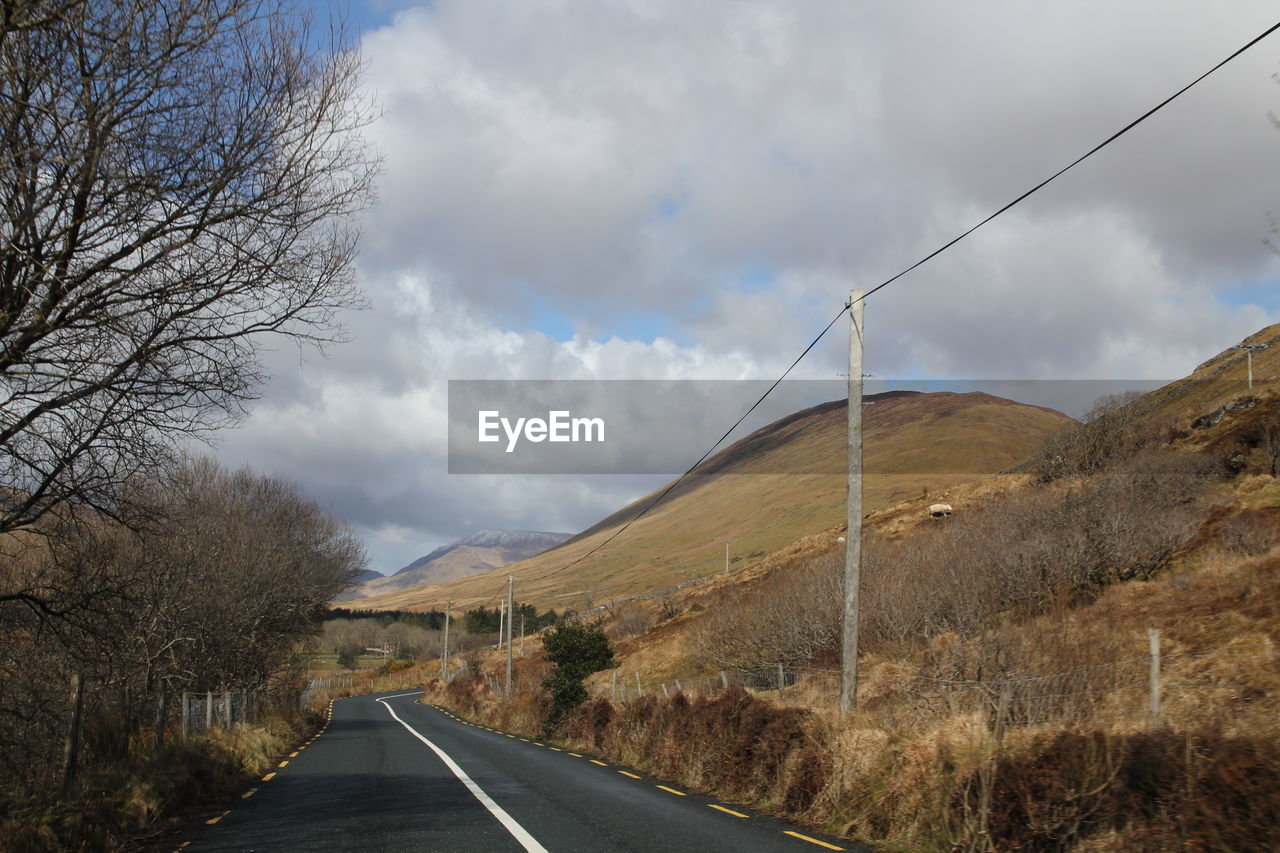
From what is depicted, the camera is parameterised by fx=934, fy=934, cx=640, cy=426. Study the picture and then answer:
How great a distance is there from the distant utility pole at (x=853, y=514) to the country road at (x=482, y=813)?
9.22 feet

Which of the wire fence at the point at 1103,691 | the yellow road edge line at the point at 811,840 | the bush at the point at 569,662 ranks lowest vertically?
the bush at the point at 569,662

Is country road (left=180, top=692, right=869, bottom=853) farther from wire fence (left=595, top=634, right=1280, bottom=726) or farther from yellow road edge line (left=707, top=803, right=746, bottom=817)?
wire fence (left=595, top=634, right=1280, bottom=726)

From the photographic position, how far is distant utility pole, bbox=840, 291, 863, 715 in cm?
1456

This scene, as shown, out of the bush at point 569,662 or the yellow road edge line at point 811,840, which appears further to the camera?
the bush at point 569,662

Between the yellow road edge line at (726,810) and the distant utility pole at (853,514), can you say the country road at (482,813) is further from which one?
the distant utility pole at (853,514)

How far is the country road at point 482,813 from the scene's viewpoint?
1008 centimetres

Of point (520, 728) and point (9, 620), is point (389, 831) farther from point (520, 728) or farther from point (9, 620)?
point (520, 728)

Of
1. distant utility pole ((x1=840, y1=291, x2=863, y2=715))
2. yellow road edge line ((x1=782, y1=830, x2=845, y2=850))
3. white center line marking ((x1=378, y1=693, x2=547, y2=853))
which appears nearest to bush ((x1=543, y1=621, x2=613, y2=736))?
white center line marking ((x1=378, y1=693, x2=547, y2=853))

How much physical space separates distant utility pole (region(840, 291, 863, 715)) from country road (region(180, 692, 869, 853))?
2.81 m

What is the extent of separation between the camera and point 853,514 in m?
15.0

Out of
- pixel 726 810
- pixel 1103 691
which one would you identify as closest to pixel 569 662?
pixel 726 810

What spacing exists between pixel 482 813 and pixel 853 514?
23.4ft

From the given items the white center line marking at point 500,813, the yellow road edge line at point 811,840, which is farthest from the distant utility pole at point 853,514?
the white center line marking at point 500,813

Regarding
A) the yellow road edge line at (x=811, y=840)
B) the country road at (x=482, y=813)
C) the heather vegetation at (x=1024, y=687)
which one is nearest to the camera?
the heather vegetation at (x=1024, y=687)
